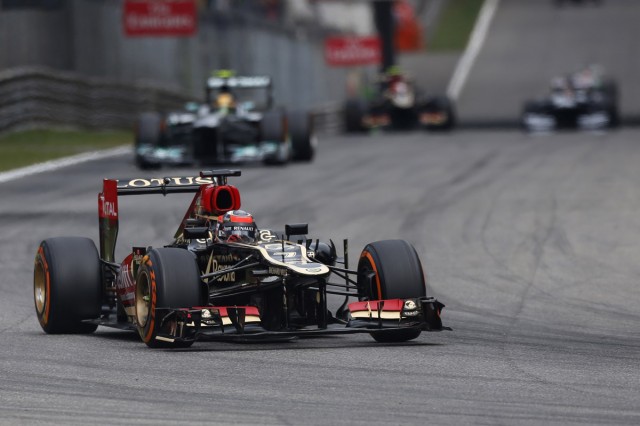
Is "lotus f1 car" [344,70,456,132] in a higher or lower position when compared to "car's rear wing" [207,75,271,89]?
lower

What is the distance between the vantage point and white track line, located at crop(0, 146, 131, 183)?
27109mm

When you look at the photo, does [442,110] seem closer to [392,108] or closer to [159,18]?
[392,108]

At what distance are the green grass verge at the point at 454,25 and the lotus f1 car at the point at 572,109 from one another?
2728 cm

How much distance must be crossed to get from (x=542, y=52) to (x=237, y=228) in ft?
173

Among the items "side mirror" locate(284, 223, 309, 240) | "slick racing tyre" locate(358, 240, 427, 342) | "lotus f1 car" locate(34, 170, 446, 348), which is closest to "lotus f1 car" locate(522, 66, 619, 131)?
"lotus f1 car" locate(34, 170, 446, 348)

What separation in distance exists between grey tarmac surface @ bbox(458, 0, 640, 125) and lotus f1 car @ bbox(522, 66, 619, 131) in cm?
463

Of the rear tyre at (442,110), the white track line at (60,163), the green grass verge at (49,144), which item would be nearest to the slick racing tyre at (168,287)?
the white track line at (60,163)

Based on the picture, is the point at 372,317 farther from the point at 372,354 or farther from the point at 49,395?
the point at 49,395

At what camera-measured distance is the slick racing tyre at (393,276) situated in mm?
11688

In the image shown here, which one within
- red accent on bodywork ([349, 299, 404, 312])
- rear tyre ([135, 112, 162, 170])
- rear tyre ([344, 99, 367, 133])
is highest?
red accent on bodywork ([349, 299, 404, 312])

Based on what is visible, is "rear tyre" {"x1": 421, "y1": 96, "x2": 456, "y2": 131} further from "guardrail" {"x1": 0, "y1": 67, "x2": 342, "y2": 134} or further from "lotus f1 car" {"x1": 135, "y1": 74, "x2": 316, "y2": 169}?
"lotus f1 car" {"x1": 135, "y1": 74, "x2": 316, "y2": 169}

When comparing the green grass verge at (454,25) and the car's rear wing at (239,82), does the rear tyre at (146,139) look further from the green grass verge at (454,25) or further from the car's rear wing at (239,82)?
the green grass verge at (454,25)

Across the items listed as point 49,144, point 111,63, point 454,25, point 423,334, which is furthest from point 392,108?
point 454,25

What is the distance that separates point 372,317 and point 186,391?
2499 millimetres
